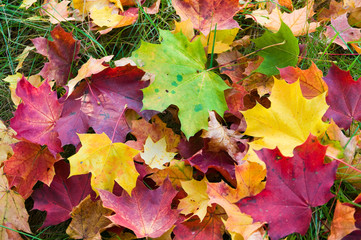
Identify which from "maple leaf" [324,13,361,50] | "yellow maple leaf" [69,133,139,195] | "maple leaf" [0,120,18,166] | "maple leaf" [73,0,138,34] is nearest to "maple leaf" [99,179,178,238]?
"yellow maple leaf" [69,133,139,195]

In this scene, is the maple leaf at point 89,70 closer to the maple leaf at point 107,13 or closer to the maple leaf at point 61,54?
the maple leaf at point 61,54

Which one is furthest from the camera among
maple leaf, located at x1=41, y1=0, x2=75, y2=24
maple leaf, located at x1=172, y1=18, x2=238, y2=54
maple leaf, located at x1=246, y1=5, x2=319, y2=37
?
maple leaf, located at x1=41, y1=0, x2=75, y2=24

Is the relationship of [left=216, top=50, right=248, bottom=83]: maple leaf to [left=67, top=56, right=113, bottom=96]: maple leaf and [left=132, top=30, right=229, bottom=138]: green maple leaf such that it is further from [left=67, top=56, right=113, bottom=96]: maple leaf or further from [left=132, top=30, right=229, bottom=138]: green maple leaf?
[left=67, top=56, right=113, bottom=96]: maple leaf

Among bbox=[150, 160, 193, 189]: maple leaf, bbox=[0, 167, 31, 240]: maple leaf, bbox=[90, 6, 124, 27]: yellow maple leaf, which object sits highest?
bbox=[90, 6, 124, 27]: yellow maple leaf

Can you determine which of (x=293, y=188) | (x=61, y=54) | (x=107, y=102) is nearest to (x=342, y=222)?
(x=293, y=188)

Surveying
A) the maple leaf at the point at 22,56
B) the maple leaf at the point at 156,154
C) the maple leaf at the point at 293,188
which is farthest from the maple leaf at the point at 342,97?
the maple leaf at the point at 22,56

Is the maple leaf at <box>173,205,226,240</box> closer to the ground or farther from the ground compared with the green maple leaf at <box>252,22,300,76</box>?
closer to the ground

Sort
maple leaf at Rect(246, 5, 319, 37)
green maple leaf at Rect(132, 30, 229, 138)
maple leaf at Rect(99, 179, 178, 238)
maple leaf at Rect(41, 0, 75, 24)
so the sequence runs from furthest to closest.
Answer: maple leaf at Rect(41, 0, 75, 24) < maple leaf at Rect(246, 5, 319, 37) < green maple leaf at Rect(132, 30, 229, 138) < maple leaf at Rect(99, 179, 178, 238)

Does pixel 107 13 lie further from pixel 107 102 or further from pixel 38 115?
pixel 38 115

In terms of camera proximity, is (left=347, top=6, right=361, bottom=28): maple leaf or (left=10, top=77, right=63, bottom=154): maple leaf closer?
(left=10, top=77, right=63, bottom=154): maple leaf
